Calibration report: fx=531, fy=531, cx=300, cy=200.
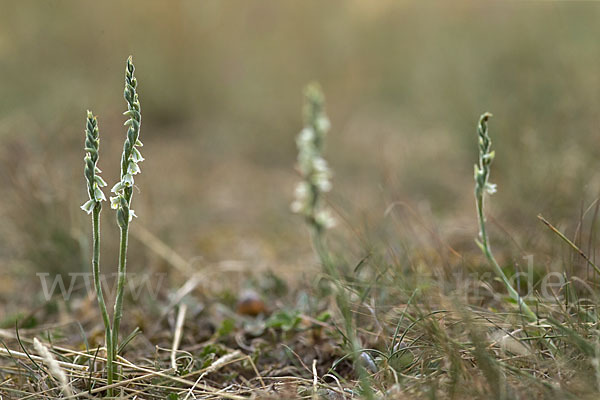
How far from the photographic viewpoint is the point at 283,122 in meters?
7.34

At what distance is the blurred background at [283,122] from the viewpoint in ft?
10.3

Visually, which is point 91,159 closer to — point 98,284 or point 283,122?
point 98,284

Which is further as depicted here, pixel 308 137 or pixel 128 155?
pixel 308 137

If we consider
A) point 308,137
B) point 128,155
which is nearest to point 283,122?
point 308,137

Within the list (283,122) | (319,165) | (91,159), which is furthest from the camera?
(283,122)

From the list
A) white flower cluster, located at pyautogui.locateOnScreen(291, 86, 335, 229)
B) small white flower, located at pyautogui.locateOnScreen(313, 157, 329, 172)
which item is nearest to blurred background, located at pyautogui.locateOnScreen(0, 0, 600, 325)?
white flower cluster, located at pyautogui.locateOnScreen(291, 86, 335, 229)

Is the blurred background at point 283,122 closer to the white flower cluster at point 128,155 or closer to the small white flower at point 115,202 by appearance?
the white flower cluster at point 128,155

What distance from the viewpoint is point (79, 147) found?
3396mm

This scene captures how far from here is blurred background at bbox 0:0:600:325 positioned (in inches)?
124

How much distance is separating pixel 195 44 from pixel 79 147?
4.23m

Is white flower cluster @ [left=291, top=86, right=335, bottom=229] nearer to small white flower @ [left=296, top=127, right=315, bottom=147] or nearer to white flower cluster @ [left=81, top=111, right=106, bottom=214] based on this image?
small white flower @ [left=296, top=127, right=315, bottom=147]

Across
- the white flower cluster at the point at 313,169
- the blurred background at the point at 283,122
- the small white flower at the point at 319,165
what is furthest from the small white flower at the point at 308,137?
the blurred background at the point at 283,122

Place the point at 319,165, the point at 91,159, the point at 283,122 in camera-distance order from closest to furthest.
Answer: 1. the point at 91,159
2. the point at 319,165
3. the point at 283,122

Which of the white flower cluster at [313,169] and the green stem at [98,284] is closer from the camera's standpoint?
the green stem at [98,284]
